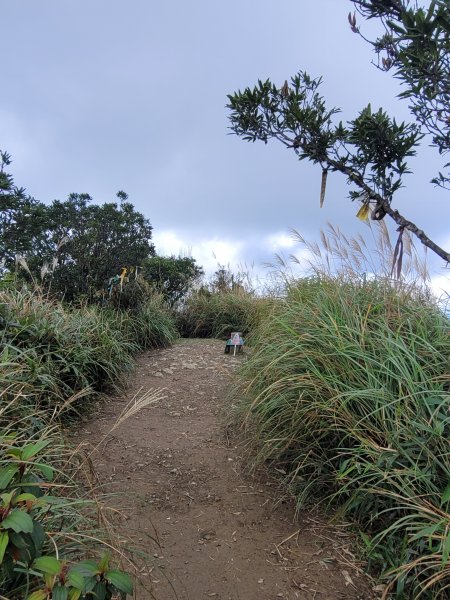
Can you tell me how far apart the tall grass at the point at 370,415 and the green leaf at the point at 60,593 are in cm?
144

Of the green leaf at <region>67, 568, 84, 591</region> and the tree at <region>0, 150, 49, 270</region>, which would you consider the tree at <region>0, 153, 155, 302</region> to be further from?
the green leaf at <region>67, 568, 84, 591</region>

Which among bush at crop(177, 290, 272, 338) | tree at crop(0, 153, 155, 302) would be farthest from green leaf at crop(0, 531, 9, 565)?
bush at crop(177, 290, 272, 338)

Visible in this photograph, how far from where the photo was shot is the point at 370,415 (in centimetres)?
236

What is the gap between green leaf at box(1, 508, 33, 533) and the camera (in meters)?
1.02

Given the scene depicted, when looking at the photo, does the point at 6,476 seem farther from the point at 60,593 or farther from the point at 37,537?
the point at 60,593

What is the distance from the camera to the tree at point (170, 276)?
8357 millimetres

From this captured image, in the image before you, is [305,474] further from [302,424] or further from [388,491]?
[388,491]

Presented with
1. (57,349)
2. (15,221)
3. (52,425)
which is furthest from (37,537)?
(15,221)

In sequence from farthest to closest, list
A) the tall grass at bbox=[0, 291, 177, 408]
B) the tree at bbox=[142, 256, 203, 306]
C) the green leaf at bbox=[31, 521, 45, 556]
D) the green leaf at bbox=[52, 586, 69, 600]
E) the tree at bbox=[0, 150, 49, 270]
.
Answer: the tree at bbox=[142, 256, 203, 306]
the tree at bbox=[0, 150, 49, 270]
the tall grass at bbox=[0, 291, 177, 408]
the green leaf at bbox=[31, 521, 45, 556]
the green leaf at bbox=[52, 586, 69, 600]

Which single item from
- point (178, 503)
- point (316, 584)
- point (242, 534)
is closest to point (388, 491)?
point (316, 584)

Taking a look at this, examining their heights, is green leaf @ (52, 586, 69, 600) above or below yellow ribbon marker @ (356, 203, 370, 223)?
below

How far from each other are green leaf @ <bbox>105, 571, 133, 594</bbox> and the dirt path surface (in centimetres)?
69

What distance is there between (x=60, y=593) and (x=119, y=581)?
139 millimetres

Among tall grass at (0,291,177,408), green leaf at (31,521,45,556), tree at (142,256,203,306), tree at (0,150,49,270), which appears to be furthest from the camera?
tree at (142,256,203,306)
